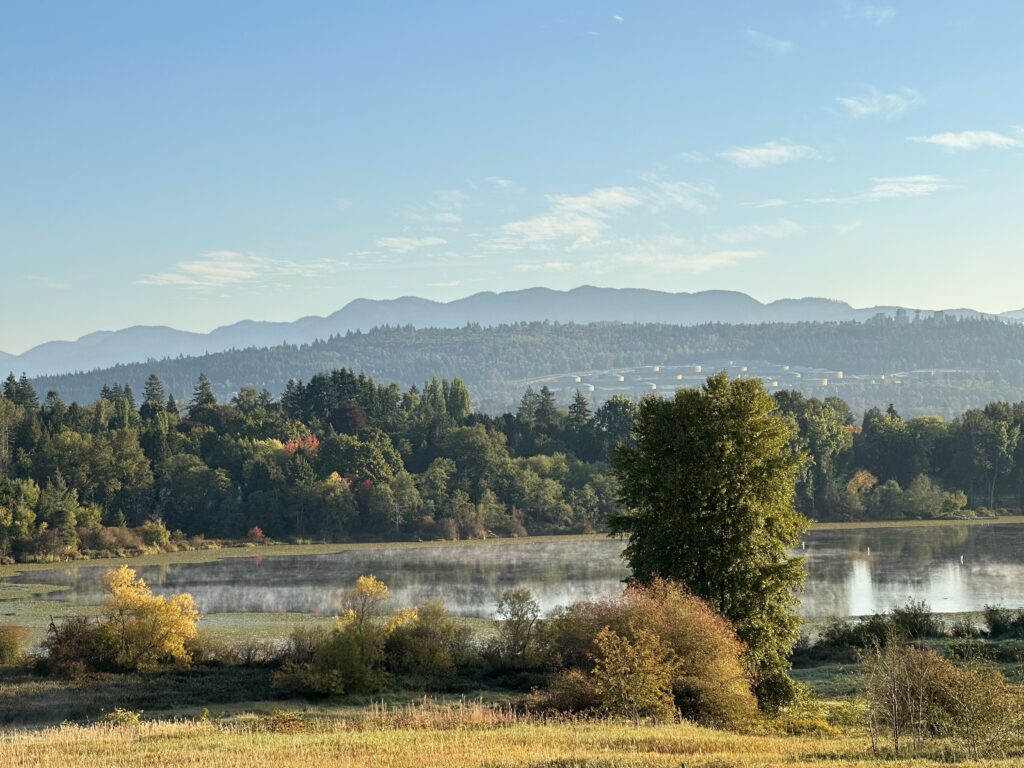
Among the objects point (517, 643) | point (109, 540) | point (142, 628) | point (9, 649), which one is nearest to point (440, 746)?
point (517, 643)

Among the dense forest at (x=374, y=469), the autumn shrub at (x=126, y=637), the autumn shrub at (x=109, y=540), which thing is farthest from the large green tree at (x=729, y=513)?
the dense forest at (x=374, y=469)

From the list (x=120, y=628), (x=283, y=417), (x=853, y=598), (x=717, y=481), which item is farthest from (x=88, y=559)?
(x=717, y=481)

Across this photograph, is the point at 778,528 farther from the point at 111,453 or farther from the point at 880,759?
the point at 111,453

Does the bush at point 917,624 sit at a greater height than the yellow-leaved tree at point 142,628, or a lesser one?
lesser

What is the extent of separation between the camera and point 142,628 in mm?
48156

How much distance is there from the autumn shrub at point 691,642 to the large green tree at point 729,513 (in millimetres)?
2528

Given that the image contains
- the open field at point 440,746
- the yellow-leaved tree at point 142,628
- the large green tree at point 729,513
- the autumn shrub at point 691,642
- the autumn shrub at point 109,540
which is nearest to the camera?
the open field at point 440,746

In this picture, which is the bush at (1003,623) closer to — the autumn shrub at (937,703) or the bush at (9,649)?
the autumn shrub at (937,703)

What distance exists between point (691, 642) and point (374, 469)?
313ft

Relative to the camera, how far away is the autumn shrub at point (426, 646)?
45.9 m

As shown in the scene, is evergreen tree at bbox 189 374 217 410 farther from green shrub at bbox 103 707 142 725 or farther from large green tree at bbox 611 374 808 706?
large green tree at bbox 611 374 808 706

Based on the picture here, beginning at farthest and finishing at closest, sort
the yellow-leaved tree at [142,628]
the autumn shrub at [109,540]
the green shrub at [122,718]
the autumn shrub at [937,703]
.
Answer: the autumn shrub at [109,540], the yellow-leaved tree at [142,628], the green shrub at [122,718], the autumn shrub at [937,703]

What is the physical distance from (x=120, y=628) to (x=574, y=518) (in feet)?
268

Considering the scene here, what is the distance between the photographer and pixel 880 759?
2316 centimetres
